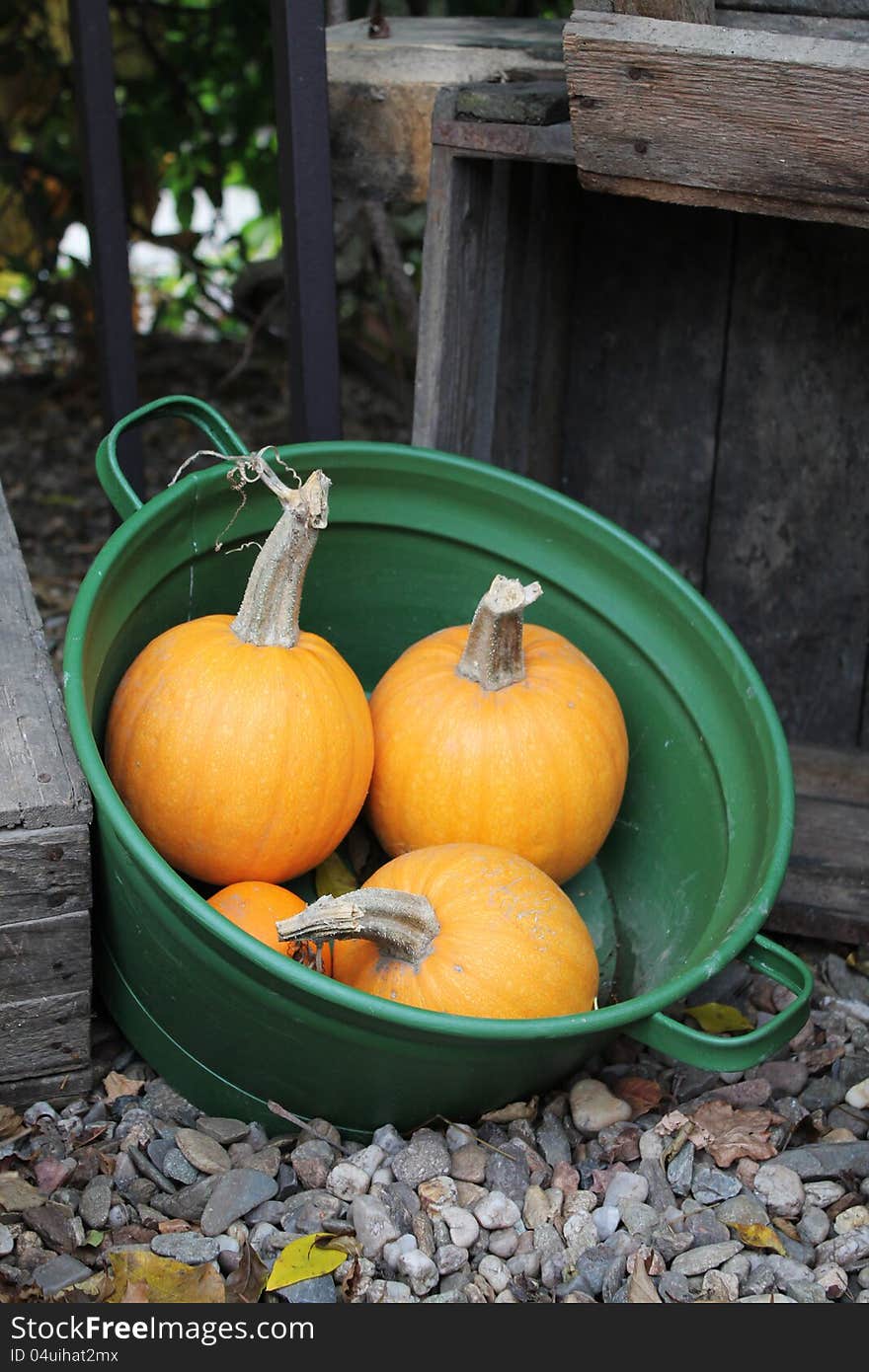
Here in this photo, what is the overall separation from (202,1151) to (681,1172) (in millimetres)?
524

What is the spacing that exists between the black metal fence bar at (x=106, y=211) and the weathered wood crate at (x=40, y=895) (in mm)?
713

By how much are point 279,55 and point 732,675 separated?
107 centimetres

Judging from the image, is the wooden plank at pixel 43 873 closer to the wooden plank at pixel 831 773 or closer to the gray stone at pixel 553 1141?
the gray stone at pixel 553 1141

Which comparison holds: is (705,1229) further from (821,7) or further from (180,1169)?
(821,7)

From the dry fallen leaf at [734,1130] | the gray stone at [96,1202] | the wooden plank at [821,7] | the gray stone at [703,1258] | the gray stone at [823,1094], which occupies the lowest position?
the gray stone at [823,1094]

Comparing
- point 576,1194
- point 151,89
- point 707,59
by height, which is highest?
point 707,59

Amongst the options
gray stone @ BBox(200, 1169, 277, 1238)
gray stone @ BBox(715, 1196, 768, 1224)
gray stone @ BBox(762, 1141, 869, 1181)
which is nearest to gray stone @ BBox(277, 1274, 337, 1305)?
gray stone @ BBox(200, 1169, 277, 1238)

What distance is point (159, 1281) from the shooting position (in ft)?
4.80

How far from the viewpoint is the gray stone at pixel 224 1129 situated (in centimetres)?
167

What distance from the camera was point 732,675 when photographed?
185 cm

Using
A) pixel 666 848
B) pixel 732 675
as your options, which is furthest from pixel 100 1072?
pixel 732 675

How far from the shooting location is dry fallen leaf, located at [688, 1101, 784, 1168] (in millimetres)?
1679

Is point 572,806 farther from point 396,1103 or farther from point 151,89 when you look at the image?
point 151,89

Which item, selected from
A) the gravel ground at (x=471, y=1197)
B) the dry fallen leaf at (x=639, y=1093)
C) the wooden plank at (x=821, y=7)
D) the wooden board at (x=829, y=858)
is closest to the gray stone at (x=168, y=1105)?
the gravel ground at (x=471, y=1197)
